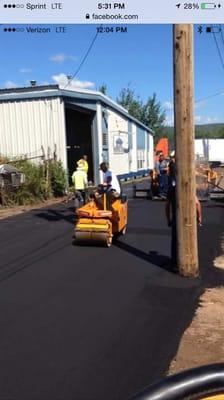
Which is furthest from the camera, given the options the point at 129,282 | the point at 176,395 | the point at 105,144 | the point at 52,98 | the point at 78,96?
the point at 105,144

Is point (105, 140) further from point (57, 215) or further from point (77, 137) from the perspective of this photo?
point (57, 215)

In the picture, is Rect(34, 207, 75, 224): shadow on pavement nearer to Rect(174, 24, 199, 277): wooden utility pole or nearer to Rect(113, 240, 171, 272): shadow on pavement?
Rect(113, 240, 171, 272): shadow on pavement

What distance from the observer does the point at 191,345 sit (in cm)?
547

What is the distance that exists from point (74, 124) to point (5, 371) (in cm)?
2840

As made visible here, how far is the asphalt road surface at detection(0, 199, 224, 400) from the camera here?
459 centimetres

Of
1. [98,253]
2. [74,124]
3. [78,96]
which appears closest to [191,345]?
[98,253]

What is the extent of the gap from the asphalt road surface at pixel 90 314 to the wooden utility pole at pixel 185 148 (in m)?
0.42

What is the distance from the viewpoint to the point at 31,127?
24609 millimetres

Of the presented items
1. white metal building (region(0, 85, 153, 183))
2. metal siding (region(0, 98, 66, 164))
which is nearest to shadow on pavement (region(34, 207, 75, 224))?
white metal building (region(0, 85, 153, 183))

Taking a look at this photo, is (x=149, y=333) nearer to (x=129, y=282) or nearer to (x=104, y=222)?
(x=129, y=282)

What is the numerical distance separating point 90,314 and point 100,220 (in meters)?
4.57
